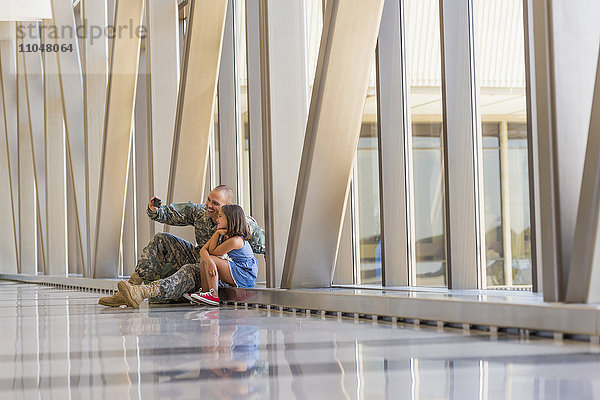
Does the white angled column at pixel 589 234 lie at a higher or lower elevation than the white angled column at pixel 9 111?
lower

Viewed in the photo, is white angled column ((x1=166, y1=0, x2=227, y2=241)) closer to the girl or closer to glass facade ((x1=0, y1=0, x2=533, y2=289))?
glass facade ((x1=0, y1=0, x2=533, y2=289))

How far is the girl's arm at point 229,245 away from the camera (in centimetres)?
793

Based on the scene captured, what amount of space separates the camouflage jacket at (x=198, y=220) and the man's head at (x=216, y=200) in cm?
39

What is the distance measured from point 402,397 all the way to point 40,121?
21.1m

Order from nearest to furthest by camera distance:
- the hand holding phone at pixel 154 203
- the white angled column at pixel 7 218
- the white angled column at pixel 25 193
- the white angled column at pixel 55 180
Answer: the hand holding phone at pixel 154 203
the white angled column at pixel 55 180
the white angled column at pixel 25 193
the white angled column at pixel 7 218

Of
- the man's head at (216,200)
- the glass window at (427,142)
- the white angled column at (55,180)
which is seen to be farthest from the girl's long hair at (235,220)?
the white angled column at (55,180)

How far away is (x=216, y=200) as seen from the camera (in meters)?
8.38

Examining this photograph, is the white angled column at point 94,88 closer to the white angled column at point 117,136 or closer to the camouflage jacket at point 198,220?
the white angled column at point 117,136

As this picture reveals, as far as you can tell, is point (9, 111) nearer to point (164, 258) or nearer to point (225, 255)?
point (164, 258)

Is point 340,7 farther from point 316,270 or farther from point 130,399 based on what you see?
point 130,399

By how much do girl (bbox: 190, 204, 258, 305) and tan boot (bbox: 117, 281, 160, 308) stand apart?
0.40m

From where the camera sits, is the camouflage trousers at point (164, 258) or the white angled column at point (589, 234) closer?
the white angled column at point (589, 234)

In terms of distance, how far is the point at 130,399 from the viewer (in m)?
2.74

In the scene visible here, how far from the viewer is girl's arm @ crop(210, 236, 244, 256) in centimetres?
793
